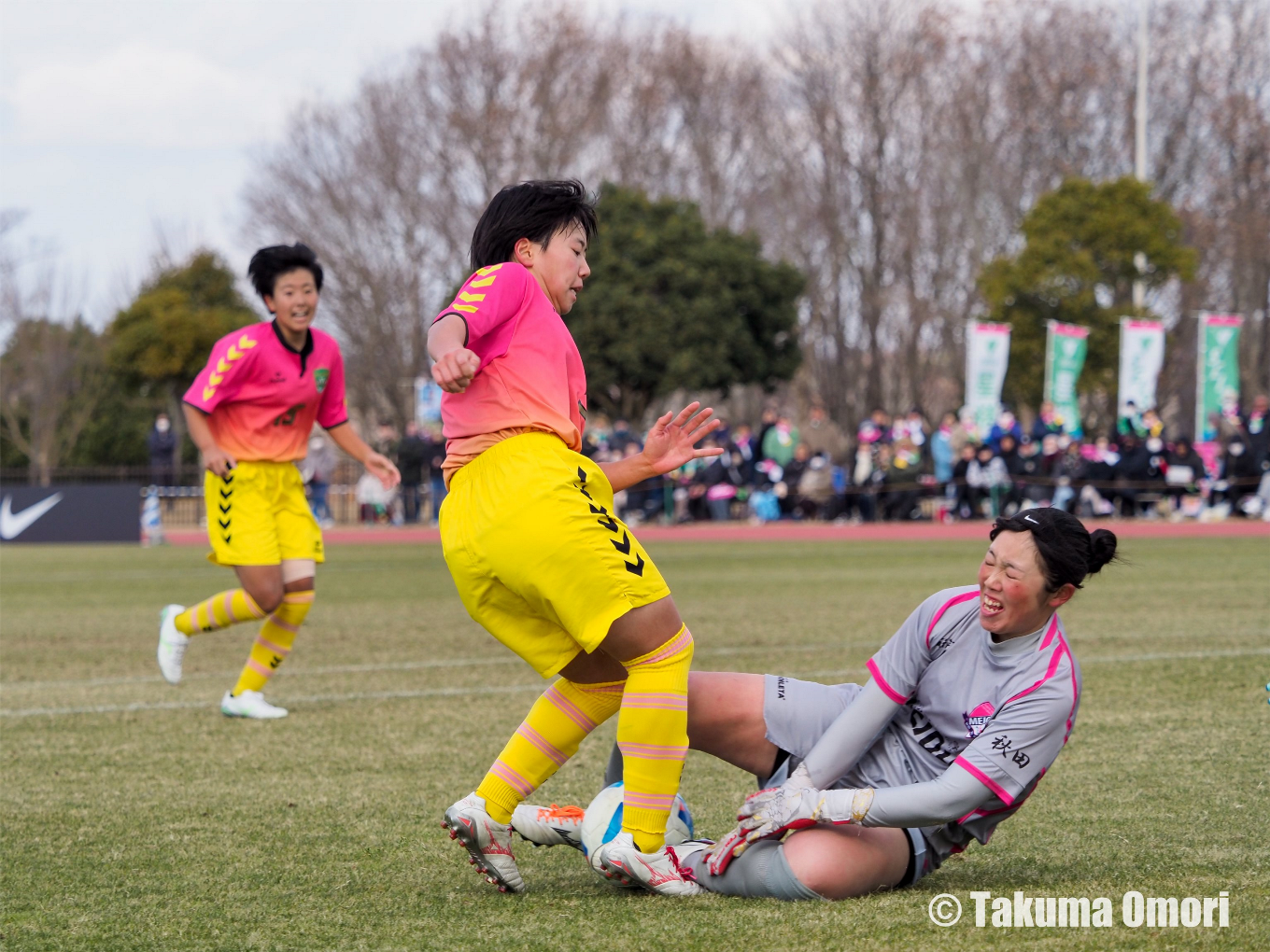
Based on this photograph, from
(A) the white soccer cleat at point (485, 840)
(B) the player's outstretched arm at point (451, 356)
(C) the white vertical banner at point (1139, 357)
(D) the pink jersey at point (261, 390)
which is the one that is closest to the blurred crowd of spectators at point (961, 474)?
(C) the white vertical banner at point (1139, 357)

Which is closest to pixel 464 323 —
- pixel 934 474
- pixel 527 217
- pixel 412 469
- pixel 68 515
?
pixel 527 217

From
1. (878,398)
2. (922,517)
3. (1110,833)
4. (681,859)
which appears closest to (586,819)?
(681,859)

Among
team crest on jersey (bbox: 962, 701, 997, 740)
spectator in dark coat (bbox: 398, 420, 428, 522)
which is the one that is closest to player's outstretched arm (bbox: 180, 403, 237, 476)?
team crest on jersey (bbox: 962, 701, 997, 740)

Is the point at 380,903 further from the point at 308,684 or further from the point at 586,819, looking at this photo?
the point at 308,684

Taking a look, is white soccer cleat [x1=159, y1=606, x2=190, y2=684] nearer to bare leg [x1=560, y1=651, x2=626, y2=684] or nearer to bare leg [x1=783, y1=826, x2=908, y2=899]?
bare leg [x1=560, y1=651, x2=626, y2=684]

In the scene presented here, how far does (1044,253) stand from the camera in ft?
92.5

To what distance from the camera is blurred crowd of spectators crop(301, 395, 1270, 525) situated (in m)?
23.0

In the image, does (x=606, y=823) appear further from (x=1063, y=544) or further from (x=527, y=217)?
(x=527, y=217)

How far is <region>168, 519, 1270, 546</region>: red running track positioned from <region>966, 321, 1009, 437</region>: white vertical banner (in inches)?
172

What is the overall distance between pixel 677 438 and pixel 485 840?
50.1 inches

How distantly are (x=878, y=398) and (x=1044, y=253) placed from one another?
1143 cm

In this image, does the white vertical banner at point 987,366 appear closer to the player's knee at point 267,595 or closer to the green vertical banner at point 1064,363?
the green vertical banner at point 1064,363

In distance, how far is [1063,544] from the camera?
133 inches

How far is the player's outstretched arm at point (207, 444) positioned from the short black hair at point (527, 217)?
9.86 feet
